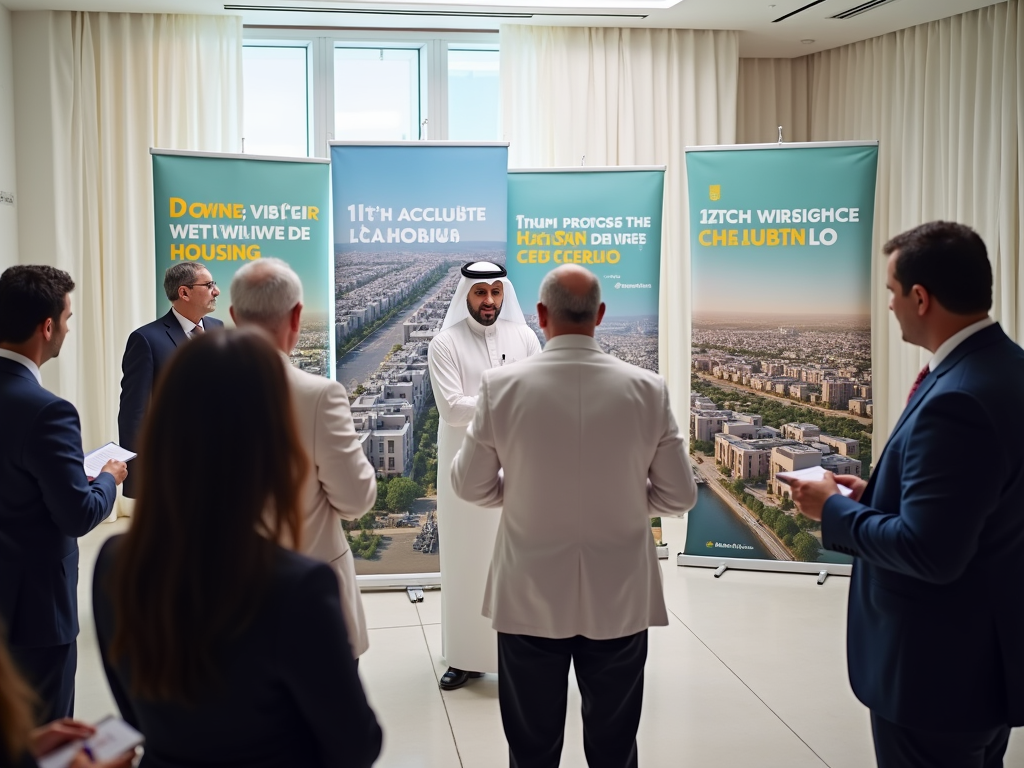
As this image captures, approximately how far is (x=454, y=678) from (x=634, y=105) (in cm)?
506

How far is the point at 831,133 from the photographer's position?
26.0ft

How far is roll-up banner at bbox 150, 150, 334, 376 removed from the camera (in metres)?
5.54

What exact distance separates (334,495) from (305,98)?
5898 millimetres

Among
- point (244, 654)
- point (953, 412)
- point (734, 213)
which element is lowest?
point (244, 654)

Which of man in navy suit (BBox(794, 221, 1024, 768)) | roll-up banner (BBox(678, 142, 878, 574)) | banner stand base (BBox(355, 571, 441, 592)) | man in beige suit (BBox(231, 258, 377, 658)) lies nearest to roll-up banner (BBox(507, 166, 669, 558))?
roll-up banner (BBox(678, 142, 878, 574))

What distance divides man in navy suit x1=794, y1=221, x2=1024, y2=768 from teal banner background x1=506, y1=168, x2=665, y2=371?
3891mm

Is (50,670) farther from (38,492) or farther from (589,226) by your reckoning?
(589,226)

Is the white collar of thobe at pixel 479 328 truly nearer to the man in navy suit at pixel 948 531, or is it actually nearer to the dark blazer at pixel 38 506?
the dark blazer at pixel 38 506

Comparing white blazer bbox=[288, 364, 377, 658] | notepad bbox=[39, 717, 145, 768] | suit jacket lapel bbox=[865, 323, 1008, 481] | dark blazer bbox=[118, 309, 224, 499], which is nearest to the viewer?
notepad bbox=[39, 717, 145, 768]

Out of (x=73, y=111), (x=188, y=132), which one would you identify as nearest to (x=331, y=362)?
(x=188, y=132)

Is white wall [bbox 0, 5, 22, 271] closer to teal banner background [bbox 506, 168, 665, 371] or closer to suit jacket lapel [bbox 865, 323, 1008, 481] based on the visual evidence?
teal banner background [bbox 506, 168, 665, 371]

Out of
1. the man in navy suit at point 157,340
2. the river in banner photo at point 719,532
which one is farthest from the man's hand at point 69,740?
the river in banner photo at point 719,532

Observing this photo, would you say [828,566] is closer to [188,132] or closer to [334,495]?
[334,495]

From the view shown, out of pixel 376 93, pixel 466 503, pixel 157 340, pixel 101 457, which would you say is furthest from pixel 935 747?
pixel 376 93
